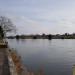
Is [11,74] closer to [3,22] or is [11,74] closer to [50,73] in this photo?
[50,73]

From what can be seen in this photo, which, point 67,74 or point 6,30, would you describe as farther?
point 6,30

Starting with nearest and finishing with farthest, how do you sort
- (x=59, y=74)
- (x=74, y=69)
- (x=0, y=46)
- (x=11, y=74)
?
(x=74, y=69) → (x=11, y=74) → (x=59, y=74) → (x=0, y=46)

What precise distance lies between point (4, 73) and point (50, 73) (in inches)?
410

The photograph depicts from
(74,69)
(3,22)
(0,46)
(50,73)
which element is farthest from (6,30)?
(74,69)

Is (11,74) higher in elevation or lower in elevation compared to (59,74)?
higher

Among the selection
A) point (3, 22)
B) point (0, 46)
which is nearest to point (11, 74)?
point (0, 46)

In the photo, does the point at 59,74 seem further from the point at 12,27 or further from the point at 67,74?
the point at 12,27

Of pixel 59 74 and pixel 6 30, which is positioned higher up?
pixel 6 30

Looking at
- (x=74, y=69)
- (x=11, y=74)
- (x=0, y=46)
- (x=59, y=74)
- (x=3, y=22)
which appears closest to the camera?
(x=74, y=69)

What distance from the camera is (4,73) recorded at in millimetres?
10484

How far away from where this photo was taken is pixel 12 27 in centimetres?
8306

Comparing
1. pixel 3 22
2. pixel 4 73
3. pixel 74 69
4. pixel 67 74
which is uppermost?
pixel 3 22

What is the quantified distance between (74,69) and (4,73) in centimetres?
719

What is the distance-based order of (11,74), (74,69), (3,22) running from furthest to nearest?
(3,22) < (11,74) < (74,69)
